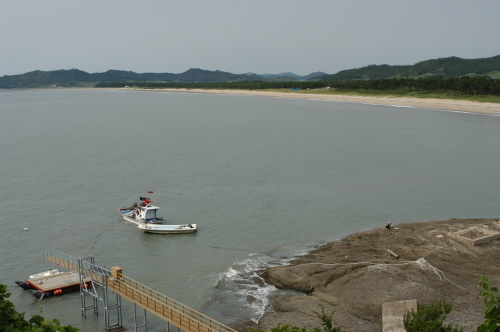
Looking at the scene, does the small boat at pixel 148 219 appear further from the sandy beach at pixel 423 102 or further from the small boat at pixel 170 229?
the sandy beach at pixel 423 102

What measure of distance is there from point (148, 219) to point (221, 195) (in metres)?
7.58

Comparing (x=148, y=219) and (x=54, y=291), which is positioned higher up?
(x=148, y=219)

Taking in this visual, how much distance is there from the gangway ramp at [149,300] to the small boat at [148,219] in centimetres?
704

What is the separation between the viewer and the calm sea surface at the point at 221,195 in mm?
23875

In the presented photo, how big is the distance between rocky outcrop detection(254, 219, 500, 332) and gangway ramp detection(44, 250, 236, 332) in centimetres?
273

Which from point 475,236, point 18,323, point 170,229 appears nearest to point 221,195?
point 170,229

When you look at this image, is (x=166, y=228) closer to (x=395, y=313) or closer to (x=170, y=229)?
(x=170, y=229)

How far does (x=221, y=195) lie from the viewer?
122ft

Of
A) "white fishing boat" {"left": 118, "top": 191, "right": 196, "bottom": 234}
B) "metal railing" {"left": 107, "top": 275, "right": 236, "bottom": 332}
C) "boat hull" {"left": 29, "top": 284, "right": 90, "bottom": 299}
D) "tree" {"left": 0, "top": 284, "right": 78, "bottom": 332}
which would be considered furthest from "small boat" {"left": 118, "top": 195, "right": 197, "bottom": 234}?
"tree" {"left": 0, "top": 284, "right": 78, "bottom": 332}

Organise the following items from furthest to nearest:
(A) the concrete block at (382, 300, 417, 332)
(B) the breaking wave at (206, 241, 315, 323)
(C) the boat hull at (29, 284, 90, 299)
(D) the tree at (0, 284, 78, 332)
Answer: (C) the boat hull at (29, 284, 90, 299) < (B) the breaking wave at (206, 241, 315, 323) < (A) the concrete block at (382, 300, 417, 332) < (D) the tree at (0, 284, 78, 332)

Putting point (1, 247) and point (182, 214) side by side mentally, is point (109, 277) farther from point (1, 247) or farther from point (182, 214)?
point (182, 214)

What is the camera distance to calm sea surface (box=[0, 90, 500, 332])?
78.3 feet

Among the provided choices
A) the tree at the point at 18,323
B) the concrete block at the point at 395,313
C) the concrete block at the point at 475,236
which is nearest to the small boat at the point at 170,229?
the concrete block at the point at 395,313

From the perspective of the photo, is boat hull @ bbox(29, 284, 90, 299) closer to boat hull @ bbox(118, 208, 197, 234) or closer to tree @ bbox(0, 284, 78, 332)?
boat hull @ bbox(118, 208, 197, 234)
